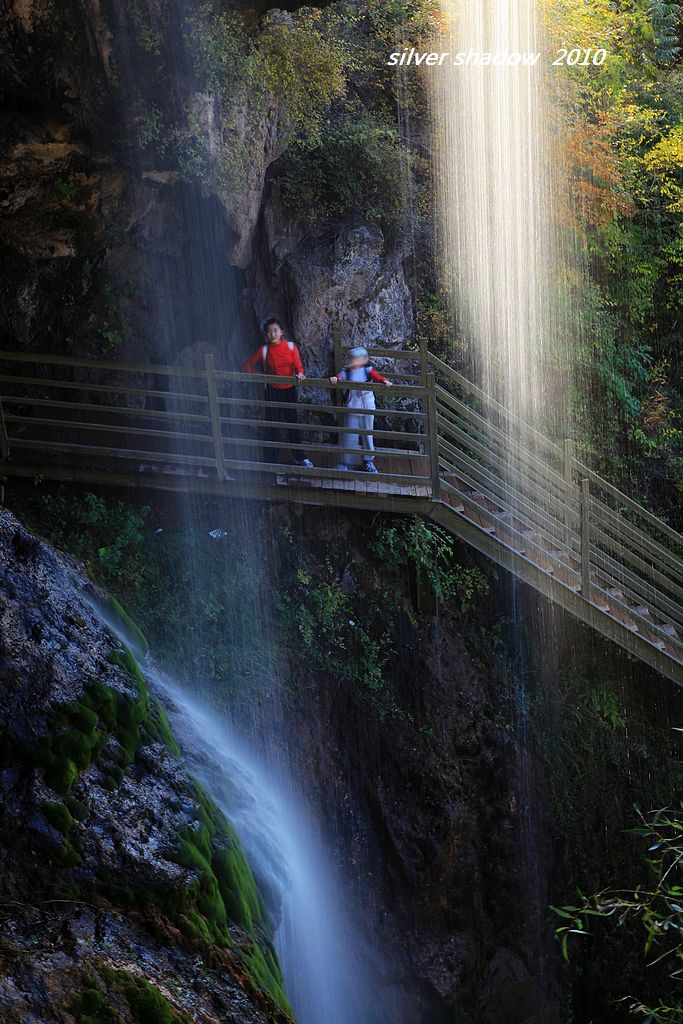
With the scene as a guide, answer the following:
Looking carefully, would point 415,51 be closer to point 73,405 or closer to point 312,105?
point 312,105

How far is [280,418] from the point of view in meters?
11.2

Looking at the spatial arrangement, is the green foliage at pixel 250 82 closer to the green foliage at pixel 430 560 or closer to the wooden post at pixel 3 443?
the wooden post at pixel 3 443

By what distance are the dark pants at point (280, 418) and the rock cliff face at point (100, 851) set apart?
384 cm

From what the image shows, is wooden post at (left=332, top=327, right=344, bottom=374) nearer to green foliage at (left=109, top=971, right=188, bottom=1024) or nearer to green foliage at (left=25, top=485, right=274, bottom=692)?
green foliage at (left=25, top=485, right=274, bottom=692)

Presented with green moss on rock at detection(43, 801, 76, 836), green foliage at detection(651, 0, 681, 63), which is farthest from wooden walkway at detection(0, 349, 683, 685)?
green foliage at detection(651, 0, 681, 63)

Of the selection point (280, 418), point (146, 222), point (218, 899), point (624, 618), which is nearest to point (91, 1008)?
point (218, 899)

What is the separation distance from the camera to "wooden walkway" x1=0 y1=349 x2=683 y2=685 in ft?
31.2

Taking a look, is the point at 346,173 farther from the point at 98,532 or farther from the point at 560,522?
the point at 98,532

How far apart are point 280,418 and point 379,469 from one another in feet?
4.14

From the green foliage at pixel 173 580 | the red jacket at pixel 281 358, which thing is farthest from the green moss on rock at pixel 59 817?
the red jacket at pixel 281 358

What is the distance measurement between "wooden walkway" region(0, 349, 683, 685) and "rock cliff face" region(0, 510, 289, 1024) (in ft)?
9.58

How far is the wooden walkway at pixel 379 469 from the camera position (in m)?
9.50

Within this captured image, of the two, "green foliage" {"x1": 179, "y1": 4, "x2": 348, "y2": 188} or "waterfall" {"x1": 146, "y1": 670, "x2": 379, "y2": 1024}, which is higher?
"green foliage" {"x1": 179, "y1": 4, "x2": 348, "y2": 188}

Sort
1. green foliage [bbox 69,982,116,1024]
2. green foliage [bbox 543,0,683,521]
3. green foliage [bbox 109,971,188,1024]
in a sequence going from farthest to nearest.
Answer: green foliage [bbox 543,0,683,521]
green foliage [bbox 109,971,188,1024]
green foliage [bbox 69,982,116,1024]
